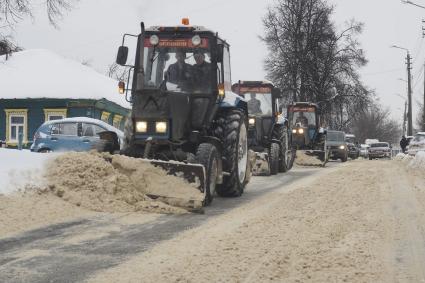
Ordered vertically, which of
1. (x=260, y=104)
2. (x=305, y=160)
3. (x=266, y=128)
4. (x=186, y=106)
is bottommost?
(x=305, y=160)

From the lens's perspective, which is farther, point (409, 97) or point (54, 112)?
point (409, 97)

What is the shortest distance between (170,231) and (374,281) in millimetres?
2683

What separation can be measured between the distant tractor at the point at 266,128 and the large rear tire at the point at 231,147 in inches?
246

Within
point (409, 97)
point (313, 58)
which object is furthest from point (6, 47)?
point (409, 97)

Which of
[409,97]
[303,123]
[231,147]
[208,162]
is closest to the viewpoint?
[208,162]

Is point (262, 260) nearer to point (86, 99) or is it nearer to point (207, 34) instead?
point (207, 34)

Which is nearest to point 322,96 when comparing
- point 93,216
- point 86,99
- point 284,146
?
point 86,99

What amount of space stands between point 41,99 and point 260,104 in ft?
53.7

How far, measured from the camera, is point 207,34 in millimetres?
9773

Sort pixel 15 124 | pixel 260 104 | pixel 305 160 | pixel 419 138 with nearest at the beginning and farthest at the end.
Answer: pixel 260 104 → pixel 305 160 → pixel 419 138 → pixel 15 124

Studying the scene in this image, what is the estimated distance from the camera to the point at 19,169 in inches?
311

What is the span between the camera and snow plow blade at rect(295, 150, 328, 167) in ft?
74.3

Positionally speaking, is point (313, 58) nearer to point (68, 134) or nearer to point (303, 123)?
point (303, 123)

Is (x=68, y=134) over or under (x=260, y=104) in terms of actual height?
under
